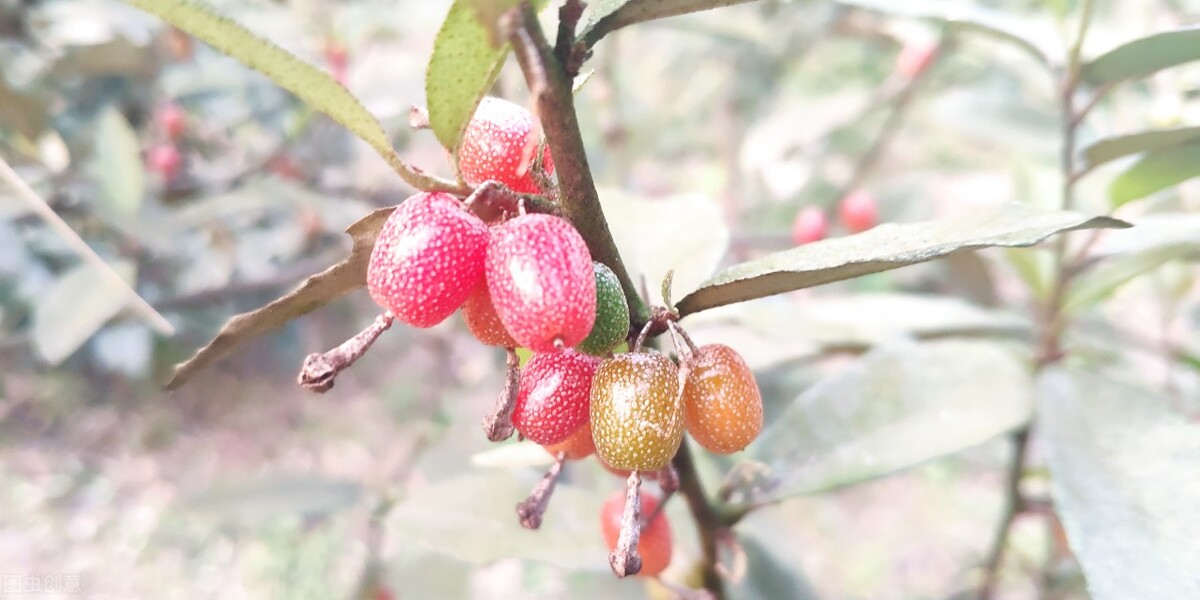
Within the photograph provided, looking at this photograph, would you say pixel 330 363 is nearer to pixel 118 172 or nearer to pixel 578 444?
pixel 578 444

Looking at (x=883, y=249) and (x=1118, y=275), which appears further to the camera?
(x=1118, y=275)

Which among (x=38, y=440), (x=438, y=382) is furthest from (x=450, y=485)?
(x=38, y=440)

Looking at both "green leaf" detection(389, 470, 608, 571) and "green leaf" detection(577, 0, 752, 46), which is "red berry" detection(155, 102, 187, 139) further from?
"green leaf" detection(577, 0, 752, 46)

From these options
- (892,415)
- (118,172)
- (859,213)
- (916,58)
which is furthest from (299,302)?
(916,58)

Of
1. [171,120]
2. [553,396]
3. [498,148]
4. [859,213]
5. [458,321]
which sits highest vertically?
[498,148]

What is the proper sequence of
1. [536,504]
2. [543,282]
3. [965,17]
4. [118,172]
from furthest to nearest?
[118,172], [965,17], [536,504], [543,282]

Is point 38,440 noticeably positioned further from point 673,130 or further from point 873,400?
point 873,400
